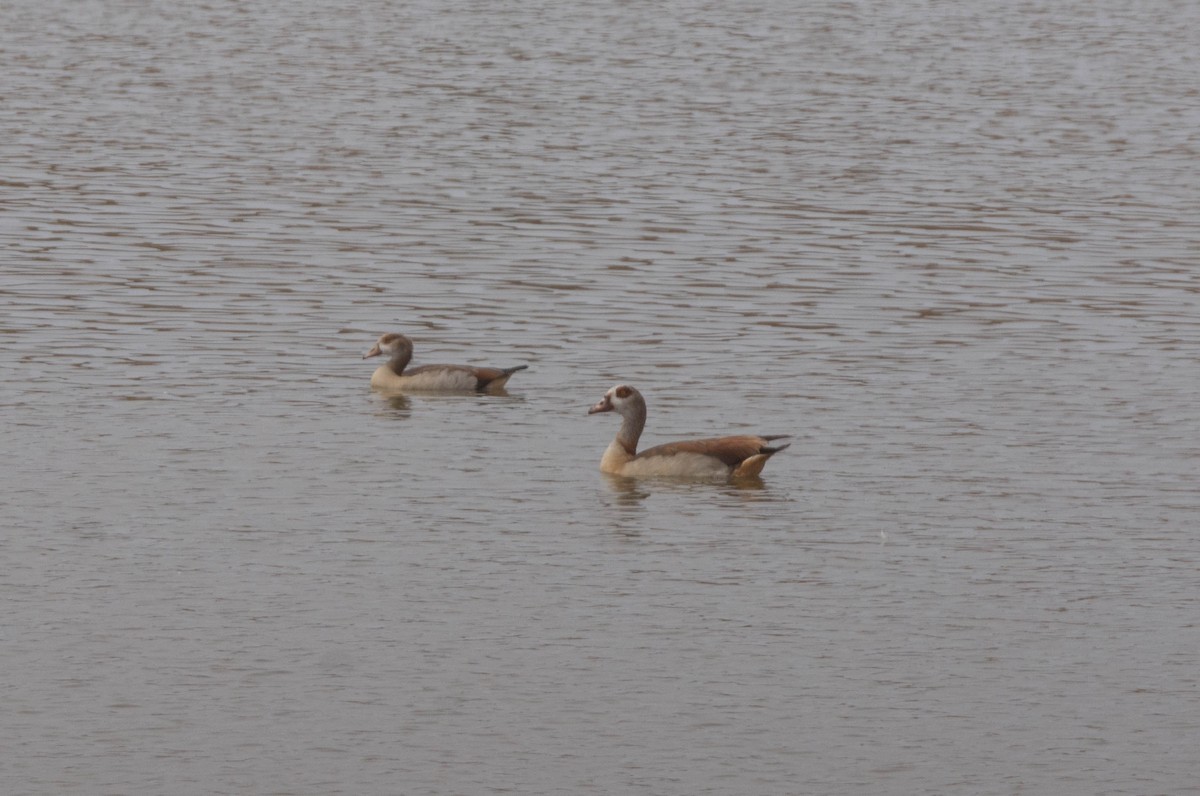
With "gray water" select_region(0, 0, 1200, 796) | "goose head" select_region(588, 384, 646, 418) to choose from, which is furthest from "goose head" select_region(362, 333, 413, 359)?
"goose head" select_region(588, 384, 646, 418)

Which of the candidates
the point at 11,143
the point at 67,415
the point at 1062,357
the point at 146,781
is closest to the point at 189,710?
the point at 146,781

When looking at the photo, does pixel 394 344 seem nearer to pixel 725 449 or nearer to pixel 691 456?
pixel 691 456

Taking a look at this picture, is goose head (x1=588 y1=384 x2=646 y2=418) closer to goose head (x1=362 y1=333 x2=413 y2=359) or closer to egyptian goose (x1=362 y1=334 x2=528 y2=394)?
egyptian goose (x1=362 y1=334 x2=528 y2=394)

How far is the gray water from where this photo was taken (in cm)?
1335

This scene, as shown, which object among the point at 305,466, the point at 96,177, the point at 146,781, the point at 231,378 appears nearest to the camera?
the point at 146,781

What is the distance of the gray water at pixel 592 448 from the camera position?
43.8 ft

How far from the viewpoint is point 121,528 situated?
689 inches

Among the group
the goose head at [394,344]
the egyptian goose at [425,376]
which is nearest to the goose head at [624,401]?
the egyptian goose at [425,376]

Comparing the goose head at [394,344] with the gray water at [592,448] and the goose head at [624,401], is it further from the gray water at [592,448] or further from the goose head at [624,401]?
the goose head at [624,401]

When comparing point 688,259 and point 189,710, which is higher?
point 189,710

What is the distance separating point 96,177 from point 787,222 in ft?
33.7

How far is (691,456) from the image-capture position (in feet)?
65.0

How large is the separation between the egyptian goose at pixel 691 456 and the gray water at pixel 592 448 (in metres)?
0.19

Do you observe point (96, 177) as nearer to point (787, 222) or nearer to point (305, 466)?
point (787, 222)
